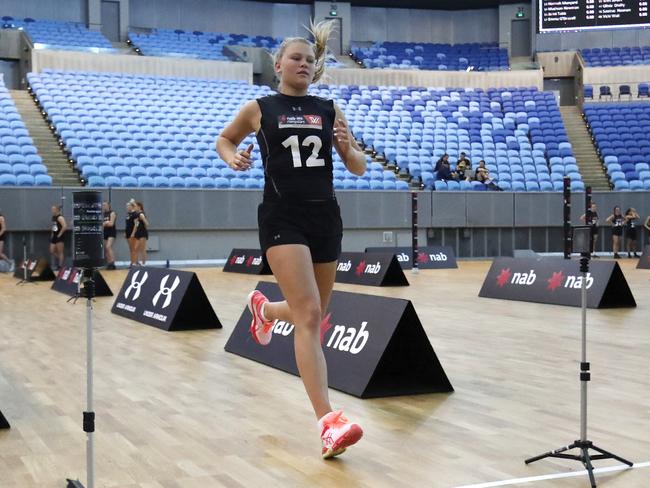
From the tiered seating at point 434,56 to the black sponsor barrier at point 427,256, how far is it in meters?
15.4

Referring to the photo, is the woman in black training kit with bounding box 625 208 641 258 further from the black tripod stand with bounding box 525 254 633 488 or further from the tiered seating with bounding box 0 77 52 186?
the black tripod stand with bounding box 525 254 633 488

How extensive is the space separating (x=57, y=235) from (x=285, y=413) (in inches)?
573

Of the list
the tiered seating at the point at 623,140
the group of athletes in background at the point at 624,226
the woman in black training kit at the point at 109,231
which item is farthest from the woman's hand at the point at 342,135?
the tiered seating at the point at 623,140

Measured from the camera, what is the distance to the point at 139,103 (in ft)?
82.1

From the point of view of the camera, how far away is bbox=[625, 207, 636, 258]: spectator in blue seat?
23.5 meters

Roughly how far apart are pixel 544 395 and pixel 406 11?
3449 centimetres

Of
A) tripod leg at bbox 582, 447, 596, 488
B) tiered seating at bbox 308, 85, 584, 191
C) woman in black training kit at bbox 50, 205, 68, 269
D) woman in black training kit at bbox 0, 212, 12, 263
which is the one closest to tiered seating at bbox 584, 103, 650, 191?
tiered seating at bbox 308, 85, 584, 191

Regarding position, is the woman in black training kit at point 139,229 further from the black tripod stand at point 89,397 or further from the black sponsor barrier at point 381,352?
the black tripod stand at point 89,397

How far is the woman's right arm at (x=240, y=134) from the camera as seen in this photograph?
384cm

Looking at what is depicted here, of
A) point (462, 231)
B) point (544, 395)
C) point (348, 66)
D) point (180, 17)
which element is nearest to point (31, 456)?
point (544, 395)

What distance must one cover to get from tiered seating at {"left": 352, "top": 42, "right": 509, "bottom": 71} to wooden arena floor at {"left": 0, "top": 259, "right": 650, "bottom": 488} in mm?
27322

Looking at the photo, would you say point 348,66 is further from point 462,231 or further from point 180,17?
point 462,231

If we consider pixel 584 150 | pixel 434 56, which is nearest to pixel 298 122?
pixel 584 150

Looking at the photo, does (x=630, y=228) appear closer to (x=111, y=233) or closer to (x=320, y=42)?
(x=111, y=233)
